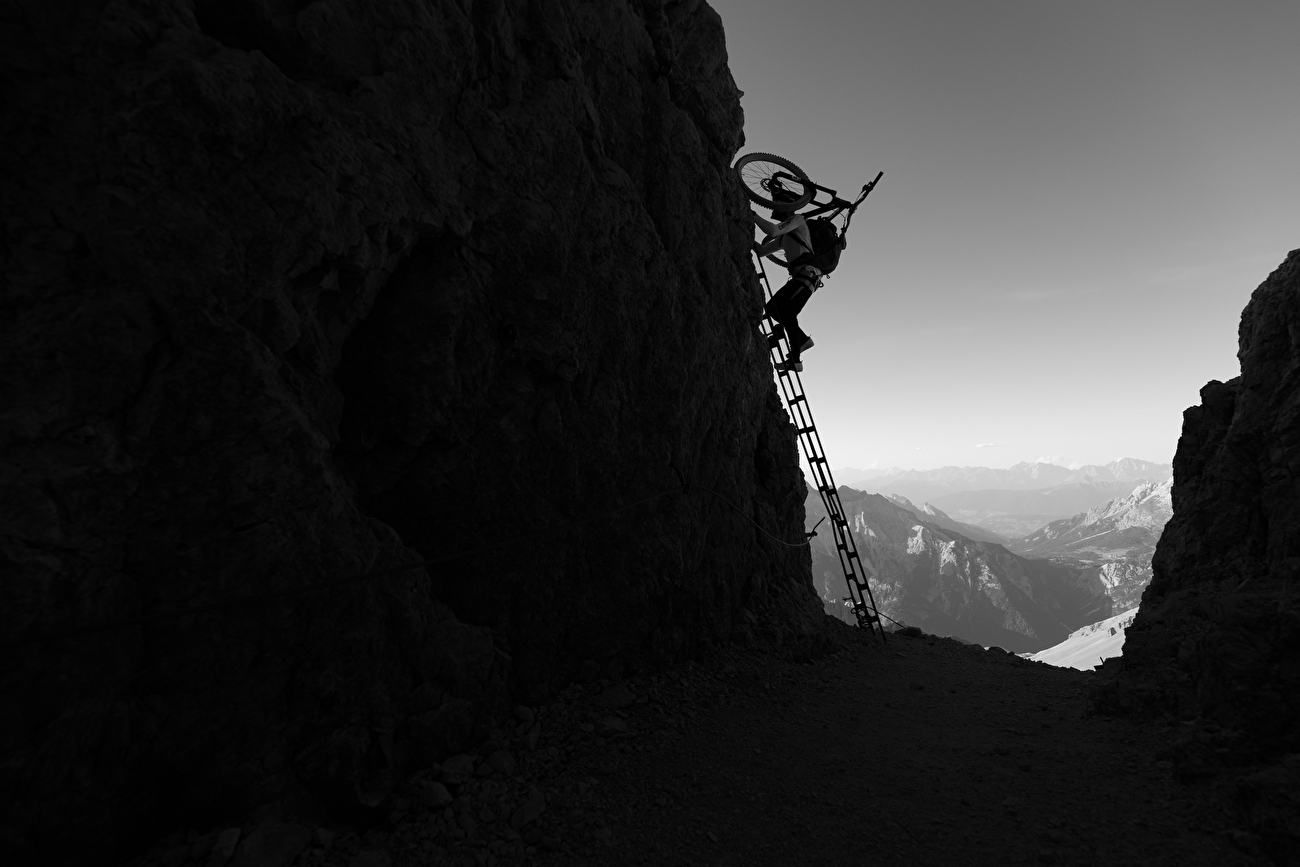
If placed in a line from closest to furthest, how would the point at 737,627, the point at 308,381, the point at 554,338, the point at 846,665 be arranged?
the point at 308,381
the point at 554,338
the point at 737,627
the point at 846,665

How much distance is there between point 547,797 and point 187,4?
22.7 feet

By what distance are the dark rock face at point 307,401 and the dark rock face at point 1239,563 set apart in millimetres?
5747

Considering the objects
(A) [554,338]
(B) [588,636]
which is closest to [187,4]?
(A) [554,338]

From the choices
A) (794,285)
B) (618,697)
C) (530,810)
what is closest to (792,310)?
(794,285)

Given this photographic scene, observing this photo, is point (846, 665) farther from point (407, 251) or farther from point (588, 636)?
point (407, 251)

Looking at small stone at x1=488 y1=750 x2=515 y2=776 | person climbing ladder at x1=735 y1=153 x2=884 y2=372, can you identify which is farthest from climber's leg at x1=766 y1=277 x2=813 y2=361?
small stone at x1=488 y1=750 x2=515 y2=776

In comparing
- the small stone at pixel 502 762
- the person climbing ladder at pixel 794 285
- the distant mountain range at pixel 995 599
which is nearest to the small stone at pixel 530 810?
the small stone at pixel 502 762

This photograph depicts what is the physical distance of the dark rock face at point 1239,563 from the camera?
195 inches

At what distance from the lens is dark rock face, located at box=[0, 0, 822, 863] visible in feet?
11.1

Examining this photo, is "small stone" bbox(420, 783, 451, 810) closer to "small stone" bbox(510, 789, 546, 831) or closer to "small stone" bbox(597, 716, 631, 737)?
"small stone" bbox(510, 789, 546, 831)

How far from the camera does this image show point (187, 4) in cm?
397

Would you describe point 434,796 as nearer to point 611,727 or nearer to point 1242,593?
point 611,727

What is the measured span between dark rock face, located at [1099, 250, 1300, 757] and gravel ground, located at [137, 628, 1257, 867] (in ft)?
2.50

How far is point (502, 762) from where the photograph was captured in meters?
5.09
